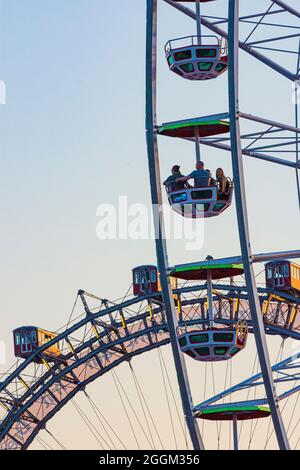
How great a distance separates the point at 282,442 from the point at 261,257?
467cm

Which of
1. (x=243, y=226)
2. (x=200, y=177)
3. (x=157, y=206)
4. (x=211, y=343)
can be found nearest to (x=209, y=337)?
(x=211, y=343)

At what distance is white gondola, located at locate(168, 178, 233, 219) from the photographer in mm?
46781

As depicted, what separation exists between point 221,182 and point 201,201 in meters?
0.75

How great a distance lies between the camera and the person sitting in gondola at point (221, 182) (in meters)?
47.0

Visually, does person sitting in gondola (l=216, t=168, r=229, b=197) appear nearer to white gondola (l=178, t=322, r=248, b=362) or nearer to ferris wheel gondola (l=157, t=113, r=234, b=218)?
ferris wheel gondola (l=157, t=113, r=234, b=218)

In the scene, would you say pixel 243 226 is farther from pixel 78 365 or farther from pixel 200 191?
pixel 78 365

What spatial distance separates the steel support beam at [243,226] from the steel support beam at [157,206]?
2834mm

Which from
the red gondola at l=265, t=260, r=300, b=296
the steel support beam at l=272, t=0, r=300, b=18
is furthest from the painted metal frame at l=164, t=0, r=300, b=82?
the red gondola at l=265, t=260, r=300, b=296

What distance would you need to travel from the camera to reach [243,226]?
4509 centimetres

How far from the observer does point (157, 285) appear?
77.6 metres

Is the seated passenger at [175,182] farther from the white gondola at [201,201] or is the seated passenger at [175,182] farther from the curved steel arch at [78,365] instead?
the curved steel arch at [78,365]
